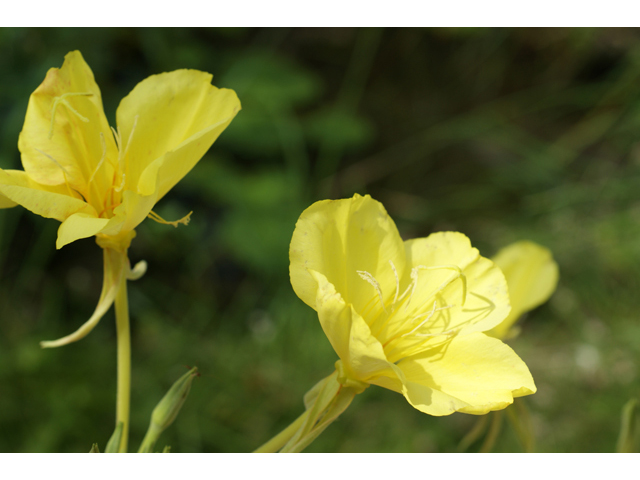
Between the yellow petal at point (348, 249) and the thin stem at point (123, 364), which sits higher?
the yellow petal at point (348, 249)

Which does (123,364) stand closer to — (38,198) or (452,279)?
(38,198)

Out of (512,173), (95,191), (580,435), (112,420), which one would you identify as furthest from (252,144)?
(580,435)

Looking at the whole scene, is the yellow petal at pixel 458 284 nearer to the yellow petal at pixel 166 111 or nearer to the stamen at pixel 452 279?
the stamen at pixel 452 279

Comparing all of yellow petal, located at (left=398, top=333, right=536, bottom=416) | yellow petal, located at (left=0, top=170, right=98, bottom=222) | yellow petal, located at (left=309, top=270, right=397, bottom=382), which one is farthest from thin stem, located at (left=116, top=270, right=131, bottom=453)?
yellow petal, located at (left=398, top=333, right=536, bottom=416)

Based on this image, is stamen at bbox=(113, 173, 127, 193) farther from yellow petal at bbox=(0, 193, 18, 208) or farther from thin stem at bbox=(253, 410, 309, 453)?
thin stem at bbox=(253, 410, 309, 453)

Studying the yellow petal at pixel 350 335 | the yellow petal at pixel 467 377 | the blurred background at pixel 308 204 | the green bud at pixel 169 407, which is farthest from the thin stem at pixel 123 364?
the blurred background at pixel 308 204

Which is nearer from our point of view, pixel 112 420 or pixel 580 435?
pixel 112 420

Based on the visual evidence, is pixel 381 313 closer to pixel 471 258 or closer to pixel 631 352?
pixel 471 258
